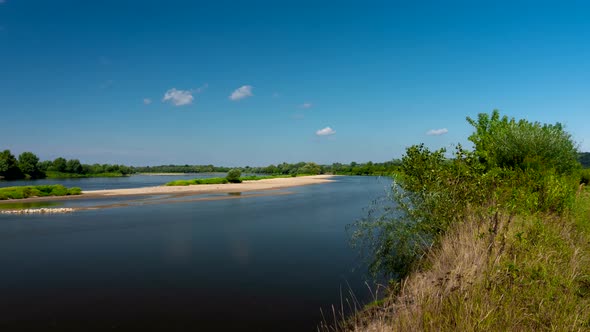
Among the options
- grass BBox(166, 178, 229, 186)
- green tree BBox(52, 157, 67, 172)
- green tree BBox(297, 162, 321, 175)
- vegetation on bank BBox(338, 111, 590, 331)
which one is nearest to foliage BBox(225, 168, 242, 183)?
grass BBox(166, 178, 229, 186)

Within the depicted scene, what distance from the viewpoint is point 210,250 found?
18.6 metres

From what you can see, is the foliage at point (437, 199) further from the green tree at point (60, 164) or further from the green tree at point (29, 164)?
the green tree at point (60, 164)

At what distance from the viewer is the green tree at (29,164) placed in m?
120

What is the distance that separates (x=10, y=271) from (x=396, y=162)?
1861cm

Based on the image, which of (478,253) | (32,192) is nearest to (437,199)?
(478,253)

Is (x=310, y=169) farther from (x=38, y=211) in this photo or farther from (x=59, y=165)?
(x=38, y=211)

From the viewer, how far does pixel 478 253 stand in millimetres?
6855

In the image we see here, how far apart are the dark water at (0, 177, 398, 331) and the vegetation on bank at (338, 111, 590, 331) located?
7.47ft

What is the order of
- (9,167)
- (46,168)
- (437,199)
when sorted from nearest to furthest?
(437,199) < (9,167) < (46,168)

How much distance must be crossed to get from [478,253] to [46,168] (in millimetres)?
176398

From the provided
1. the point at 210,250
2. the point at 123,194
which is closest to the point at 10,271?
the point at 210,250

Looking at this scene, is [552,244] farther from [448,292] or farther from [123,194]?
[123,194]

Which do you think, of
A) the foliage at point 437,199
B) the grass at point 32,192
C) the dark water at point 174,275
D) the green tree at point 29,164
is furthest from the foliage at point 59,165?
the foliage at point 437,199

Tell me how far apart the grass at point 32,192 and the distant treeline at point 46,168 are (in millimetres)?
84056
